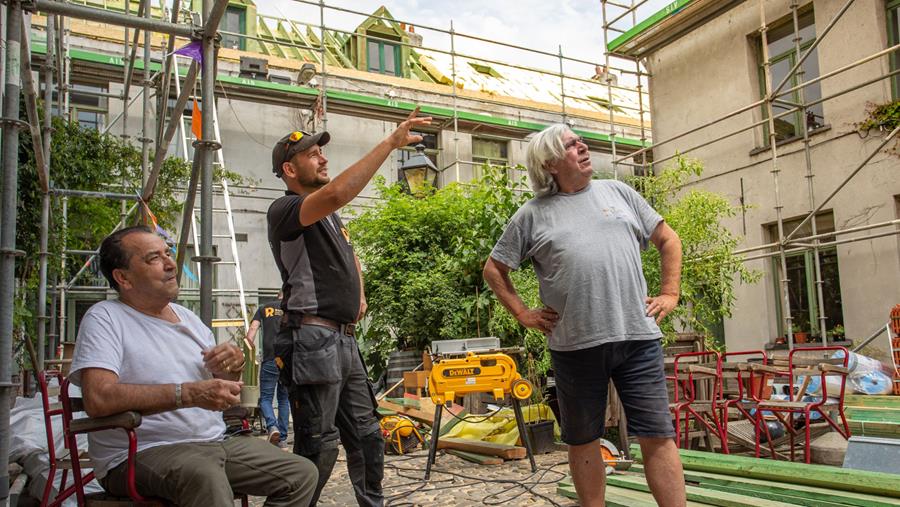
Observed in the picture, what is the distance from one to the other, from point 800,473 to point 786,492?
267 millimetres

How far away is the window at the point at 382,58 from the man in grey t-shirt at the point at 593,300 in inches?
653

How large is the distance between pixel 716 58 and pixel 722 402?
8931 mm

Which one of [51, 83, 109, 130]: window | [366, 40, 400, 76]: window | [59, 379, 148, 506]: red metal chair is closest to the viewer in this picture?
[59, 379, 148, 506]: red metal chair

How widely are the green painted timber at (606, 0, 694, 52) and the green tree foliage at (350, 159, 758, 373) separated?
4.00 meters

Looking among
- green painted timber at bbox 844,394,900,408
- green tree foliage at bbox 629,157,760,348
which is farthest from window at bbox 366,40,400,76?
green painted timber at bbox 844,394,900,408

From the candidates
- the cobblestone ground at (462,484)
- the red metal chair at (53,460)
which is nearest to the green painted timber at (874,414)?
the cobblestone ground at (462,484)

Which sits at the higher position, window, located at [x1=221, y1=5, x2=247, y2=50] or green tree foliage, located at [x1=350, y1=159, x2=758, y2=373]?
window, located at [x1=221, y1=5, x2=247, y2=50]

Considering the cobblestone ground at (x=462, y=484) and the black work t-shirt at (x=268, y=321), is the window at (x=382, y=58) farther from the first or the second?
the cobblestone ground at (x=462, y=484)

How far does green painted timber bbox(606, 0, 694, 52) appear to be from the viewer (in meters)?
12.6

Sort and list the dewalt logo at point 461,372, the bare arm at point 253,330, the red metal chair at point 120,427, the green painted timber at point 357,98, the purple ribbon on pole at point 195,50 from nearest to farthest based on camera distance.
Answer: the red metal chair at point 120,427 < the purple ribbon on pole at point 195,50 < the dewalt logo at point 461,372 < the bare arm at point 253,330 < the green painted timber at point 357,98

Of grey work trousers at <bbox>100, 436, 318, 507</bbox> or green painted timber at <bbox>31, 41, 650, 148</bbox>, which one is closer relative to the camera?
grey work trousers at <bbox>100, 436, 318, 507</bbox>

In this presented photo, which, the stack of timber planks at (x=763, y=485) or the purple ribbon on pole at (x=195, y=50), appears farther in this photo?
the purple ribbon on pole at (x=195, y=50)

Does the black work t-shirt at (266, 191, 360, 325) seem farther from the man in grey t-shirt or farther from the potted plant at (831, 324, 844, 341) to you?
the potted plant at (831, 324, 844, 341)

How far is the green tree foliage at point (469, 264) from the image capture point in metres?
8.29
